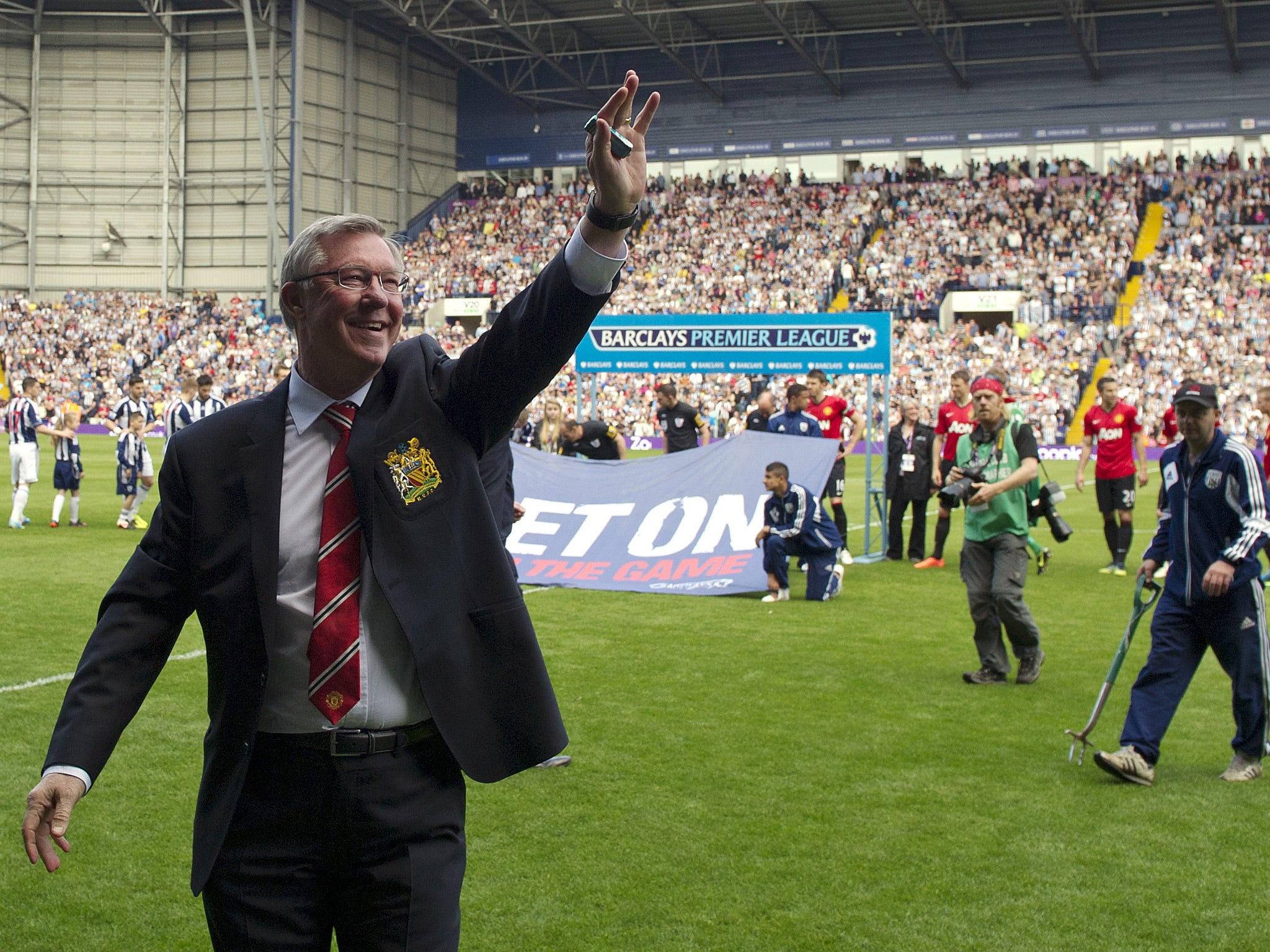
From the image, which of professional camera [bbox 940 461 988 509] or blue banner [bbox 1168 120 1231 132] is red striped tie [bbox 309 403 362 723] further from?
blue banner [bbox 1168 120 1231 132]

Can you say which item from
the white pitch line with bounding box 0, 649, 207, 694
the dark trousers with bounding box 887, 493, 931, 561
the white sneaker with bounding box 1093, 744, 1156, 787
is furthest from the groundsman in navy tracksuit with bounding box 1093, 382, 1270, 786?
the dark trousers with bounding box 887, 493, 931, 561

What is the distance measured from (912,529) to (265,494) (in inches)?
530

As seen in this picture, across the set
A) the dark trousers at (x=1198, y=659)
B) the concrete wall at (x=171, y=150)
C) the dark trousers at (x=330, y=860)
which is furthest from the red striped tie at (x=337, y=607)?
the concrete wall at (x=171, y=150)

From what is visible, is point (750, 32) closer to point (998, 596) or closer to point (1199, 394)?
point (998, 596)

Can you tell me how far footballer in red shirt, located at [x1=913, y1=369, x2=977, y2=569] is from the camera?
1320 centimetres

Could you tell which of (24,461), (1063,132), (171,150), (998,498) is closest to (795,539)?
(998,498)

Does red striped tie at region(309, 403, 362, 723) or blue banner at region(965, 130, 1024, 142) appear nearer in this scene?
red striped tie at region(309, 403, 362, 723)

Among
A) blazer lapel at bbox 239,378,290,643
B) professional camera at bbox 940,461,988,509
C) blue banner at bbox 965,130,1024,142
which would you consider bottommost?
professional camera at bbox 940,461,988,509

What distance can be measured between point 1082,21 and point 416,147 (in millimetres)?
24593

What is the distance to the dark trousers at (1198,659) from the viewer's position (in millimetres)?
6113

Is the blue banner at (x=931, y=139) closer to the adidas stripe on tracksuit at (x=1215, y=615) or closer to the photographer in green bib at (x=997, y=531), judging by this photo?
the photographer in green bib at (x=997, y=531)

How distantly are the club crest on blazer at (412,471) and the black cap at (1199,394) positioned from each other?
4814 millimetres

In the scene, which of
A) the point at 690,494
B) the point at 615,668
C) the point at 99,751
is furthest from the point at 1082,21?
the point at 99,751

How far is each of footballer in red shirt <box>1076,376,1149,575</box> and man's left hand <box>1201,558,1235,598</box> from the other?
837 centimetres
